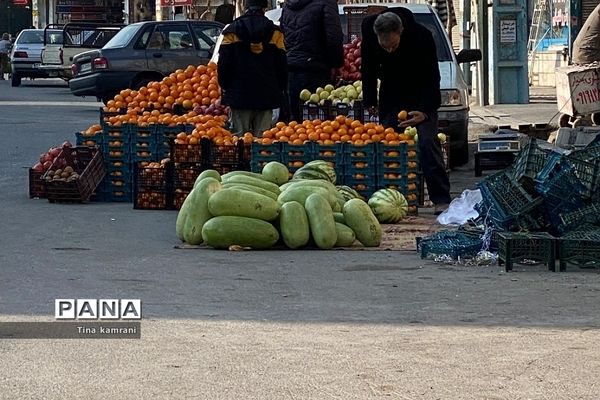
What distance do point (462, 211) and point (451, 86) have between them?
4.36m

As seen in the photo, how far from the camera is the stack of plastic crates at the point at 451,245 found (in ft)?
32.7

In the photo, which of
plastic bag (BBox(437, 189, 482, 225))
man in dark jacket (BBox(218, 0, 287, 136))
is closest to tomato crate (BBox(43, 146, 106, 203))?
man in dark jacket (BBox(218, 0, 287, 136))

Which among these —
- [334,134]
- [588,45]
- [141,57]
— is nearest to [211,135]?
[334,134]

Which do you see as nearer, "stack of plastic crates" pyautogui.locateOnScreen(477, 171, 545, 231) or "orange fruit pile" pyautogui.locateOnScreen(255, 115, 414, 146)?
"stack of plastic crates" pyautogui.locateOnScreen(477, 171, 545, 231)

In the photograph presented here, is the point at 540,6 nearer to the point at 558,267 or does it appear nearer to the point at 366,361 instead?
the point at 558,267

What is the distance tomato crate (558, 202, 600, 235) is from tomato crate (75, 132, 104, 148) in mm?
5605

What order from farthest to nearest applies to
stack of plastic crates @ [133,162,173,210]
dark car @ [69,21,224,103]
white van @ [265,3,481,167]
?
dark car @ [69,21,224,103] → white van @ [265,3,481,167] → stack of plastic crates @ [133,162,173,210]

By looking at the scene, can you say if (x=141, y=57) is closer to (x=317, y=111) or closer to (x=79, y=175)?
(x=317, y=111)

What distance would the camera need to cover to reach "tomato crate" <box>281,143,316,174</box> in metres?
12.6

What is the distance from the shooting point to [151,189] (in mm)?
13172

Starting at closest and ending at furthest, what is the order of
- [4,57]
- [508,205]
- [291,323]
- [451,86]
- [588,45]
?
[291,323]
[508,205]
[451,86]
[588,45]
[4,57]

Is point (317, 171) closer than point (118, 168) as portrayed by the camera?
Yes

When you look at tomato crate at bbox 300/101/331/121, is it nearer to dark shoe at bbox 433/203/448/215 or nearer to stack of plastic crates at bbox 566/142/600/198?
dark shoe at bbox 433/203/448/215

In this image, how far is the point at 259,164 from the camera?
41.5ft
